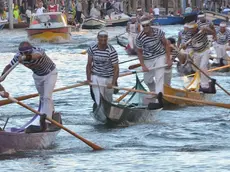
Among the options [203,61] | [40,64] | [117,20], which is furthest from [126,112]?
[117,20]

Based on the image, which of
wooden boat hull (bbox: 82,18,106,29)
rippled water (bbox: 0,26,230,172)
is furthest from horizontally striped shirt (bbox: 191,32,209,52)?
wooden boat hull (bbox: 82,18,106,29)

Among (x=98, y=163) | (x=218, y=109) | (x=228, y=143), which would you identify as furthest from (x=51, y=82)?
(x=218, y=109)

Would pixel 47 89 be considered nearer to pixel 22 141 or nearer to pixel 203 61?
pixel 22 141

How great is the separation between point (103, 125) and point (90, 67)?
3.63ft

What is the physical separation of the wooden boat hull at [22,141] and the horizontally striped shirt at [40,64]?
0.88 meters

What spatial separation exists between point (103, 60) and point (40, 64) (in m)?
1.82

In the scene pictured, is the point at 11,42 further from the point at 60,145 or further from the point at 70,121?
the point at 60,145

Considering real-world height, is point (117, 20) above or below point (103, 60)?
below

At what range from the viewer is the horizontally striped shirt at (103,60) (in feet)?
50.8

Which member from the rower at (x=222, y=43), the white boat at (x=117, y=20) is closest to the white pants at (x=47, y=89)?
the rower at (x=222, y=43)

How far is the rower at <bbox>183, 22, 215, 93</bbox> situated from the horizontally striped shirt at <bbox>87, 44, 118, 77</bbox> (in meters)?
4.38

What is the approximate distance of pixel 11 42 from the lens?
4275 cm

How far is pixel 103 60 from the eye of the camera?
1552 cm

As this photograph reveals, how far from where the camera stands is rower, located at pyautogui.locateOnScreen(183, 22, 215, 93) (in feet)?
64.6
